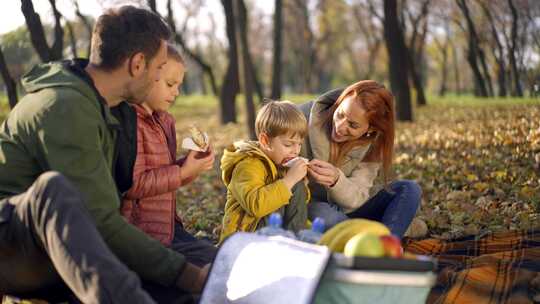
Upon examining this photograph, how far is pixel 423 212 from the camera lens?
506 centimetres

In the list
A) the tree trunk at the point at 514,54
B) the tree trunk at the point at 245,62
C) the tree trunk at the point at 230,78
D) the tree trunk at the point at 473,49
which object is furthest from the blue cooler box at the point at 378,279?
the tree trunk at the point at 230,78

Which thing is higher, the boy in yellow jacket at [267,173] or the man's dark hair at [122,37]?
the man's dark hair at [122,37]

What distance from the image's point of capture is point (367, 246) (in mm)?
2135

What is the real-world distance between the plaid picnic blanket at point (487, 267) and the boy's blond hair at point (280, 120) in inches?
40.1

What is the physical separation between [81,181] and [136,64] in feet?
1.81

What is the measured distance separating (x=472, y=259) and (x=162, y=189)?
1851 millimetres

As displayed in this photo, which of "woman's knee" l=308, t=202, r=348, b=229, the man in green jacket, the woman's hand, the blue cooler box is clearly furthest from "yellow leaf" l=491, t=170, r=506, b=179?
the blue cooler box

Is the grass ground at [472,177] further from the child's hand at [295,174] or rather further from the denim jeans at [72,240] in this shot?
the denim jeans at [72,240]

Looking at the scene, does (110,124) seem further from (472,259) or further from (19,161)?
(472,259)

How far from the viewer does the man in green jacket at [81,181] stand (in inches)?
87.7

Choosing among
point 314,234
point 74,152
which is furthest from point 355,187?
point 74,152

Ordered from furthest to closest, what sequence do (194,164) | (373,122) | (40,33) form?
(40,33), (373,122), (194,164)

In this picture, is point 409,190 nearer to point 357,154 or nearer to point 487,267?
point 357,154

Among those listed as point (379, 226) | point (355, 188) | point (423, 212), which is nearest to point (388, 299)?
point (379, 226)
